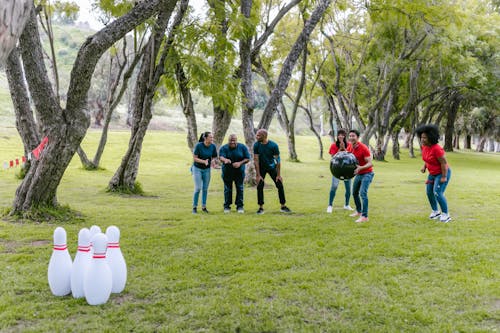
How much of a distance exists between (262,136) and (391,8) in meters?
8.84

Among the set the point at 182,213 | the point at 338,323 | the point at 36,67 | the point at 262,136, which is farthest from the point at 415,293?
the point at 36,67

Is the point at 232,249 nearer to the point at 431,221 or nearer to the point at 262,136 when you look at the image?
the point at 262,136

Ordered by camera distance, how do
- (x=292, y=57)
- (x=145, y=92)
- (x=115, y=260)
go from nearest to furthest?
(x=115, y=260) → (x=145, y=92) → (x=292, y=57)

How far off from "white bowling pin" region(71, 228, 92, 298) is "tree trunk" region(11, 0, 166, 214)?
386 cm

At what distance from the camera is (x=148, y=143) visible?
109 ft

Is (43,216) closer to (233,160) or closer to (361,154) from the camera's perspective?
(233,160)

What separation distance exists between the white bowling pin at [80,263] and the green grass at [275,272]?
15cm

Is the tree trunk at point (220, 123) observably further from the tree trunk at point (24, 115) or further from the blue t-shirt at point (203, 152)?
the blue t-shirt at point (203, 152)

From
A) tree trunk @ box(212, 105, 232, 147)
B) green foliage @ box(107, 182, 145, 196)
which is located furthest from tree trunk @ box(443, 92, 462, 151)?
green foliage @ box(107, 182, 145, 196)

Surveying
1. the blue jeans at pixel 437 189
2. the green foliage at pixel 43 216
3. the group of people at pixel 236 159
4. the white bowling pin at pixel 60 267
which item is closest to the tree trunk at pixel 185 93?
the group of people at pixel 236 159

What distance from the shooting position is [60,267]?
4.13 metres

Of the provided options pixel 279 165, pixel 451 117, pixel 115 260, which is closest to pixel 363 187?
pixel 279 165

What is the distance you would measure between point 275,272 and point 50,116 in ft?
15.7

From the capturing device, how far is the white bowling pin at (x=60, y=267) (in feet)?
13.4
